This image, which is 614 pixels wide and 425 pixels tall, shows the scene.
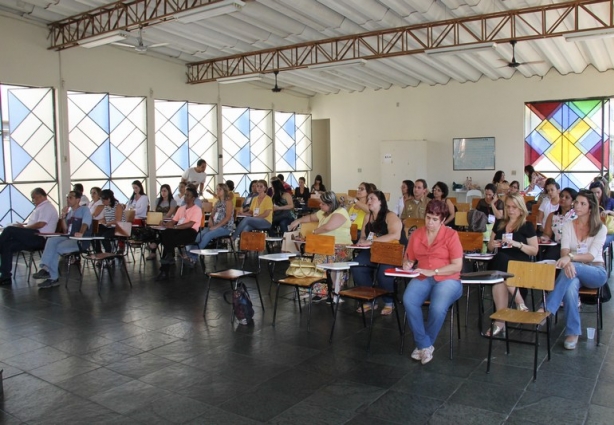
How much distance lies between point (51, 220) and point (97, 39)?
3.41m

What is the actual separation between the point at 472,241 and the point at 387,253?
1264mm

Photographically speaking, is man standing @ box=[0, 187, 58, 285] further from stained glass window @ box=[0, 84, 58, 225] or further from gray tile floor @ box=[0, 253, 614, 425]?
stained glass window @ box=[0, 84, 58, 225]

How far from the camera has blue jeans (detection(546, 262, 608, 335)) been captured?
4.43 metres

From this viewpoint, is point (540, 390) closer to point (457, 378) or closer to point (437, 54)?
point (457, 378)

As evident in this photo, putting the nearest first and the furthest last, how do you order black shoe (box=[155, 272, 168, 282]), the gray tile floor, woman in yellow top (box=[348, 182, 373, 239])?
1. the gray tile floor
2. woman in yellow top (box=[348, 182, 373, 239])
3. black shoe (box=[155, 272, 168, 282])

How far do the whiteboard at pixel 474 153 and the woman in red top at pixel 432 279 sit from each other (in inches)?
442

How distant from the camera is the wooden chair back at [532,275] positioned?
162 inches

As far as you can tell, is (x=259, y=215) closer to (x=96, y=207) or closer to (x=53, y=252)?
(x=96, y=207)

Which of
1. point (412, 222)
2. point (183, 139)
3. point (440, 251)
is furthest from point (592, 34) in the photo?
point (183, 139)

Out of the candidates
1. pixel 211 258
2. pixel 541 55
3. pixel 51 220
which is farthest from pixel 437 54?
pixel 51 220

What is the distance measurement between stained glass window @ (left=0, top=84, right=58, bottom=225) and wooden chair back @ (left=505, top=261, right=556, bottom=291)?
950cm

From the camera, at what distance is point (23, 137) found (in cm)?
1073

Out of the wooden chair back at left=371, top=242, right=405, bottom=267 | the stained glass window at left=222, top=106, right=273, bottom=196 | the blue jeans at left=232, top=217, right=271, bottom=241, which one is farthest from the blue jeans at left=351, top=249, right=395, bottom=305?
the stained glass window at left=222, top=106, right=273, bottom=196

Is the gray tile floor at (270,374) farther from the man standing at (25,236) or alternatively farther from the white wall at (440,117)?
the white wall at (440,117)
